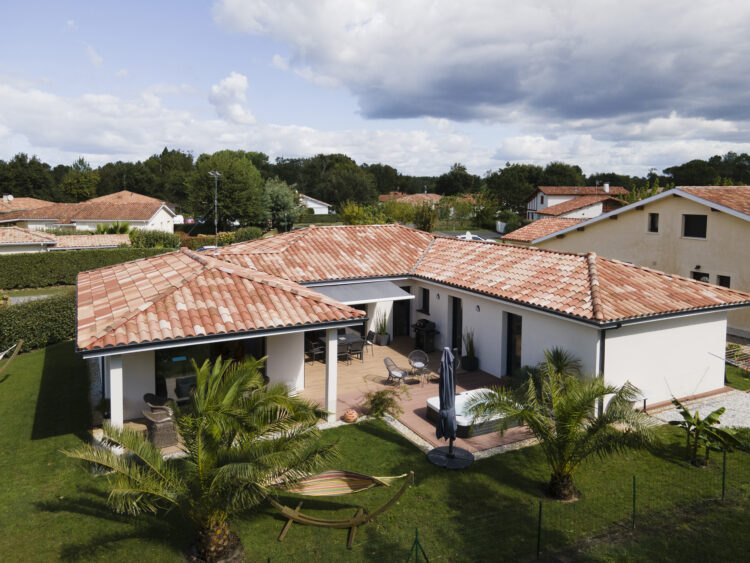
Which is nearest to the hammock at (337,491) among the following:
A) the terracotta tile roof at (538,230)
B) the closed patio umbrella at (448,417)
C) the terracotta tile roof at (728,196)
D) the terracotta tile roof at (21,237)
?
the closed patio umbrella at (448,417)

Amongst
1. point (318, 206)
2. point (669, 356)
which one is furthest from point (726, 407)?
point (318, 206)

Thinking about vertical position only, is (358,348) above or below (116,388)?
below

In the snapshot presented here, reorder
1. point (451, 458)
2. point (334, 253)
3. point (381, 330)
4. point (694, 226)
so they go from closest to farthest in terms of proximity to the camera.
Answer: point (451, 458) → point (381, 330) → point (334, 253) → point (694, 226)

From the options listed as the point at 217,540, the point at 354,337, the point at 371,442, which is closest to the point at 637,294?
the point at 371,442

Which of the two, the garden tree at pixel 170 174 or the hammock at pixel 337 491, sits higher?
the garden tree at pixel 170 174

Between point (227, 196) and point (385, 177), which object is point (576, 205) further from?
point (385, 177)

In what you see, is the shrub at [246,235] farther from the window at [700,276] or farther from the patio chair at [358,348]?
the window at [700,276]

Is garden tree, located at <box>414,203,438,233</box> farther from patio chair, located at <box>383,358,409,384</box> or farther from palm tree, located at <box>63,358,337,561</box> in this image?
palm tree, located at <box>63,358,337,561</box>

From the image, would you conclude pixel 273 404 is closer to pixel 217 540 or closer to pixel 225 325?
pixel 217 540
